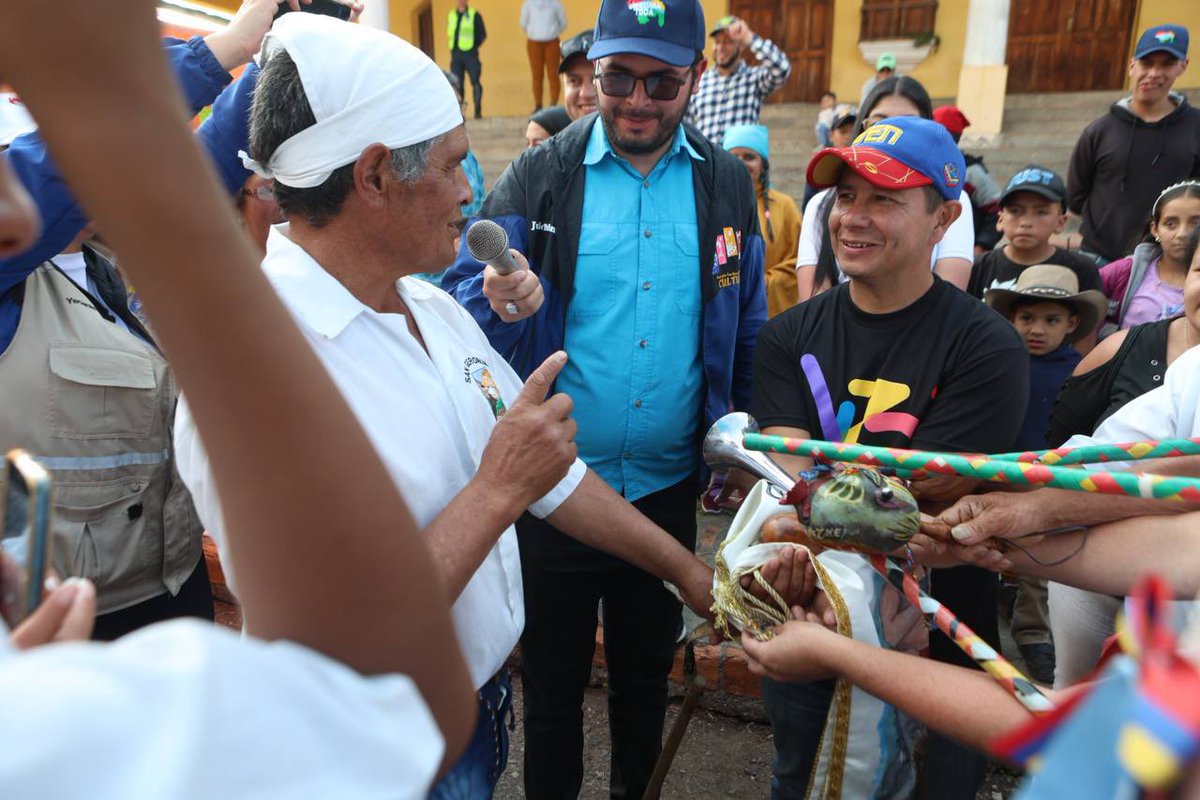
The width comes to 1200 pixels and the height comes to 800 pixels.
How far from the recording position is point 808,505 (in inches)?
59.9

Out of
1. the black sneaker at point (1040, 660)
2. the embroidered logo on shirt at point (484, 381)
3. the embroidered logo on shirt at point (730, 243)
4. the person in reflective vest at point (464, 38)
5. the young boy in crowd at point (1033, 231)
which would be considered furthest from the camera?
the person in reflective vest at point (464, 38)

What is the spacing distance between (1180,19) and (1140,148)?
8.18 metres

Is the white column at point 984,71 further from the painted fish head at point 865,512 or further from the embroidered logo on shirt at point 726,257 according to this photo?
the painted fish head at point 865,512

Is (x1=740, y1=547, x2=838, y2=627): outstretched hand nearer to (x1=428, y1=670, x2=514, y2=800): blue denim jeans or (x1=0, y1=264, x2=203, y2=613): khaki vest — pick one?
(x1=428, y1=670, x2=514, y2=800): blue denim jeans

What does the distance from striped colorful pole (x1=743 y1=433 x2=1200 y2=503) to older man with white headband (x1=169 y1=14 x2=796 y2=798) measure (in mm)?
387

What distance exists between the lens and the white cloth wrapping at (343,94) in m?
1.44

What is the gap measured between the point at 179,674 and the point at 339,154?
114cm

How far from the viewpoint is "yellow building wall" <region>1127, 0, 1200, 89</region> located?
10.9 m

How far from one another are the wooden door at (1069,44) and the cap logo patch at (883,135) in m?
12.2

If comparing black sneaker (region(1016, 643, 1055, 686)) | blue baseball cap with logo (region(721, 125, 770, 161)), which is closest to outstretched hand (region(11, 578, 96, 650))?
black sneaker (region(1016, 643, 1055, 686))

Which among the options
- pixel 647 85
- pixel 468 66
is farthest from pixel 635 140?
pixel 468 66

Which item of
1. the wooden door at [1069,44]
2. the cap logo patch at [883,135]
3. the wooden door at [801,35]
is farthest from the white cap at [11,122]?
the wooden door at [1069,44]

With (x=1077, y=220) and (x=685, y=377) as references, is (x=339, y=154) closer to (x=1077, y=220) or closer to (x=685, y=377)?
(x=685, y=377)

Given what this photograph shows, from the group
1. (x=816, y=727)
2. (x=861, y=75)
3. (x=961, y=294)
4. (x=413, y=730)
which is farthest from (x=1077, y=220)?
(x=413, y=730)
